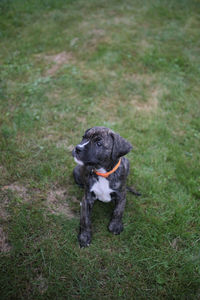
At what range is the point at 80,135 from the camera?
4.96 metres

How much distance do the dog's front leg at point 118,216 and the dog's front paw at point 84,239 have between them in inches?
13.5

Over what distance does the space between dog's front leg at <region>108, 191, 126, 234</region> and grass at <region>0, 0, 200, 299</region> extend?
0.10m

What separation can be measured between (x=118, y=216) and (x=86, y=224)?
0.49 meters

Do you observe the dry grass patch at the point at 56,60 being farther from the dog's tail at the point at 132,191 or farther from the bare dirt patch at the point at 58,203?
the dog's tail at the point at 132,191

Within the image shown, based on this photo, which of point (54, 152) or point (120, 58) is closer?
point (54, 152)

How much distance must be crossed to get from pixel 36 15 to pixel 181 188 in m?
9.75

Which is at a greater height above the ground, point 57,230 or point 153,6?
point 153,6

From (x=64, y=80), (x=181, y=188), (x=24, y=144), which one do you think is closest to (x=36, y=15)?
(x=64, y=80)

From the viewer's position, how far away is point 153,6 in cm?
1041

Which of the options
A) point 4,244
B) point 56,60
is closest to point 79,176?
point 4,244

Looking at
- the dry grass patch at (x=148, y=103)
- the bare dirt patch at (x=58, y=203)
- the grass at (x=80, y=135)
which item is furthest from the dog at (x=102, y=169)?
the dry grass patch at (x=148, y=103)

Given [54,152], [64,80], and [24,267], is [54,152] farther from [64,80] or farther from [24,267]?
[64,80]

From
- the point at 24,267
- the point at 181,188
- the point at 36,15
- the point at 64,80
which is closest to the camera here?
the point at 24,267

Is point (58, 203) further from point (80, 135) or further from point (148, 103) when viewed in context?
point (148, 103)
